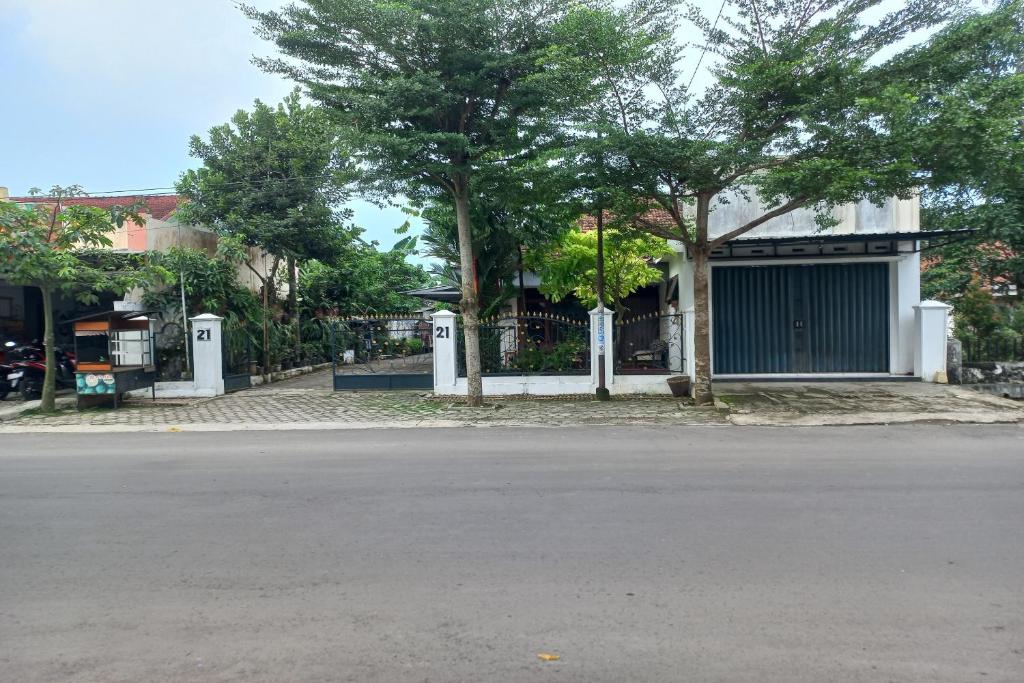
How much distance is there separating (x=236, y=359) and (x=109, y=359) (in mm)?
3063

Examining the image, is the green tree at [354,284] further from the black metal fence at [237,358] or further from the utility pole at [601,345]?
the utility pole at [601,345]

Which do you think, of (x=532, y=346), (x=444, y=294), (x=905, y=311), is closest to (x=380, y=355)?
(x=444, y=294)

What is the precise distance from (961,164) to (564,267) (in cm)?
790

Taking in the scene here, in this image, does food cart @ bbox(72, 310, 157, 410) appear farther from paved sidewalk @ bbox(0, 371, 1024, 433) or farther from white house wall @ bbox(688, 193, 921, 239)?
white house wall @ bbox(688, 193, 921, 239)

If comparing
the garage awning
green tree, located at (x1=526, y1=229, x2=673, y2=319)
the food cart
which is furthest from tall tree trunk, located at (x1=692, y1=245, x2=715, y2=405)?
the food cart

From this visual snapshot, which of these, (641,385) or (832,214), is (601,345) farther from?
(832,214)

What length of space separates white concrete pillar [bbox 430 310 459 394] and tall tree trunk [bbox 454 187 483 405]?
1.28m

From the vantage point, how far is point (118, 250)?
15773 mm

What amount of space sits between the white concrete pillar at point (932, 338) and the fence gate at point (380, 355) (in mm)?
9954

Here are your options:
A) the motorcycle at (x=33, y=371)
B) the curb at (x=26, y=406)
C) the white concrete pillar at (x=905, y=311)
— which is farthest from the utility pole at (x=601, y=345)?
the motorcycle at (x=33, y=371)

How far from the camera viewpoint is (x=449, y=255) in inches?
690

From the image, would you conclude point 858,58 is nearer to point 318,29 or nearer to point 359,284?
point 318,29

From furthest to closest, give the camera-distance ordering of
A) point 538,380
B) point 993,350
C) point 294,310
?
point 294,310
point 993,350
point 538,380

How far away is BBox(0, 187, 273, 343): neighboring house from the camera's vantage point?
16344 mm
